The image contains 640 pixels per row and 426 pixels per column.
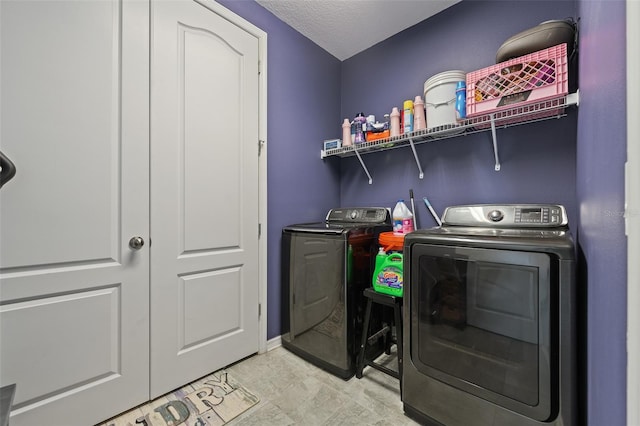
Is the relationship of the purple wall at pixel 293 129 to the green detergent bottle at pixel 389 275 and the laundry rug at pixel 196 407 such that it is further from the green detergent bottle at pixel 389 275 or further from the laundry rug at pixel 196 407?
the green detergent bottle at pixel 389 275

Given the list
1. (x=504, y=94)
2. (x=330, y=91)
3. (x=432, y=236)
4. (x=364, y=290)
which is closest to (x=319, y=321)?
(x=364, y=290)

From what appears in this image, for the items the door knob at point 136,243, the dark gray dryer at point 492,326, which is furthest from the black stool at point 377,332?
the door knob at point 136,243

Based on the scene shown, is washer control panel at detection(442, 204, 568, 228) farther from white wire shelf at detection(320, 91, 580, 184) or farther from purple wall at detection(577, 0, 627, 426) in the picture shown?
purple wall at detection(577, 0, 627, 426)

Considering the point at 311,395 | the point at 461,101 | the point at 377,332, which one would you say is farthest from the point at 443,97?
the point at 311,395

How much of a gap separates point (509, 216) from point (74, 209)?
7.66 ft

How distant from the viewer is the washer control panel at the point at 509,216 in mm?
1421

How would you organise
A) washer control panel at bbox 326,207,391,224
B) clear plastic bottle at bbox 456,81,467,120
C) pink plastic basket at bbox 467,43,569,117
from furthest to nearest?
washer control panel at bbox 326,207,391,224, clear plastic bottle at bbox 456,81,467,120, pink plastic basket at bbox 467,43,569,117

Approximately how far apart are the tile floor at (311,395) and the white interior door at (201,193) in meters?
0.25

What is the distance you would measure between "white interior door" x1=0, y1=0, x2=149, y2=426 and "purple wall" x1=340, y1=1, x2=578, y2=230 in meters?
1.78

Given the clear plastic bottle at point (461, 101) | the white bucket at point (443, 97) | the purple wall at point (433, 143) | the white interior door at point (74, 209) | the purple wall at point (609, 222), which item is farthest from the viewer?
the white bucket at point (443, 97)

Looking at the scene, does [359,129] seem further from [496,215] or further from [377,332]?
[377,332]

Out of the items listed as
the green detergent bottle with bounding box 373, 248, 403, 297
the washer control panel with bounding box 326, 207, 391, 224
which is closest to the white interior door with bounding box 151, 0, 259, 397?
the washer control panel with bounding box 326, 207, 391, 224

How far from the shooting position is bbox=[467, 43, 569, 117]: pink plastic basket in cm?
131

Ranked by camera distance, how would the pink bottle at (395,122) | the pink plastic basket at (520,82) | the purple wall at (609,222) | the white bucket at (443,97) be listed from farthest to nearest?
the pink bottle at (395,122)
the white bucket at (443,97)
the pink plastic basket at (520,82)
the purple wall at (609,222)
